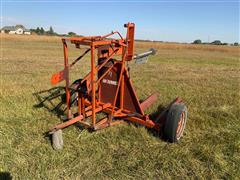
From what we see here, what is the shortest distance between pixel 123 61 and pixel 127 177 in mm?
2228

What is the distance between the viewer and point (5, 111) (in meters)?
5.42

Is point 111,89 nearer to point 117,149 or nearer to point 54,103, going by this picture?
point 117,149

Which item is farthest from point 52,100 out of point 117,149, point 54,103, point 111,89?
point 117,149

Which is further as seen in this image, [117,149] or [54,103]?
[54,103]

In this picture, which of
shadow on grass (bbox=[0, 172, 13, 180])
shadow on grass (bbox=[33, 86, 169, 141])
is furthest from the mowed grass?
shadow on grass (bbox=[33, 86, 169, 141])

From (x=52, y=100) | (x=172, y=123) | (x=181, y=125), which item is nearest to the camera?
(x=172, y=123)

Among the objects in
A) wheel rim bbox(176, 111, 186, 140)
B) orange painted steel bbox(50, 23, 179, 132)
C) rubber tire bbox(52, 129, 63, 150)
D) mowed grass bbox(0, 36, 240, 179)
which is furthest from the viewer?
wheel rim bbox(176, 111, 186, 140)

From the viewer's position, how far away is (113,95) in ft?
16.6

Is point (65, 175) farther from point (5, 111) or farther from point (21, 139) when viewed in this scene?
point (5, 111)

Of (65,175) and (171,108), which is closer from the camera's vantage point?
(65,175)

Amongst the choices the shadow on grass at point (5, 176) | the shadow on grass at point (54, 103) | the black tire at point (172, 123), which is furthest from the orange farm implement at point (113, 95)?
the shadow on grass at point (5, 176)

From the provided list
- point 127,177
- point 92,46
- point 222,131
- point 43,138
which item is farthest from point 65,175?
point 222,131

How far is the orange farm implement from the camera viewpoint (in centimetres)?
426

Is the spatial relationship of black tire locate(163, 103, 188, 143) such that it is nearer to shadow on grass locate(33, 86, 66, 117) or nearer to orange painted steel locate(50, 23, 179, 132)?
orange painted steel locate(50, 23, 179, 132)
